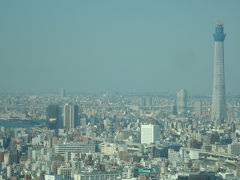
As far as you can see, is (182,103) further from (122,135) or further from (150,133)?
(150,133)

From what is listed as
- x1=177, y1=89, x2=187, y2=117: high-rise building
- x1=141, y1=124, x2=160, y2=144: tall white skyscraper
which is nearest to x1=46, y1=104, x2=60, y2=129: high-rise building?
x1=141, y1=124, x2=160, y2=144: tall white skyscraper

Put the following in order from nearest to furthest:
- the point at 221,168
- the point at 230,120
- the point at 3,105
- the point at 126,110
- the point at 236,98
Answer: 1. the point at 221,168
2. the point at 3,105
3. the point at 236,98
4. the point at 230,120
5. the point at 126,110

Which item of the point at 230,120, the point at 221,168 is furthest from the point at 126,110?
the point at 221,168

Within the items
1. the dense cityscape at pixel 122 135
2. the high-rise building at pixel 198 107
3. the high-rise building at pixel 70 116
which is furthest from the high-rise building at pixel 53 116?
the high-rise building at pixel 198 107

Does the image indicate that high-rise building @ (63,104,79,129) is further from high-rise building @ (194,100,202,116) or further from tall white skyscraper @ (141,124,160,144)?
high-rise building @ (194,100,202,116)

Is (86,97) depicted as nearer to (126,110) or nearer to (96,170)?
(126,110)

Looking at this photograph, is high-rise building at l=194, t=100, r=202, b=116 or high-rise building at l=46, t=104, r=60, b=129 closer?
high-rise building at l=46, t=104, r=60, b=129
